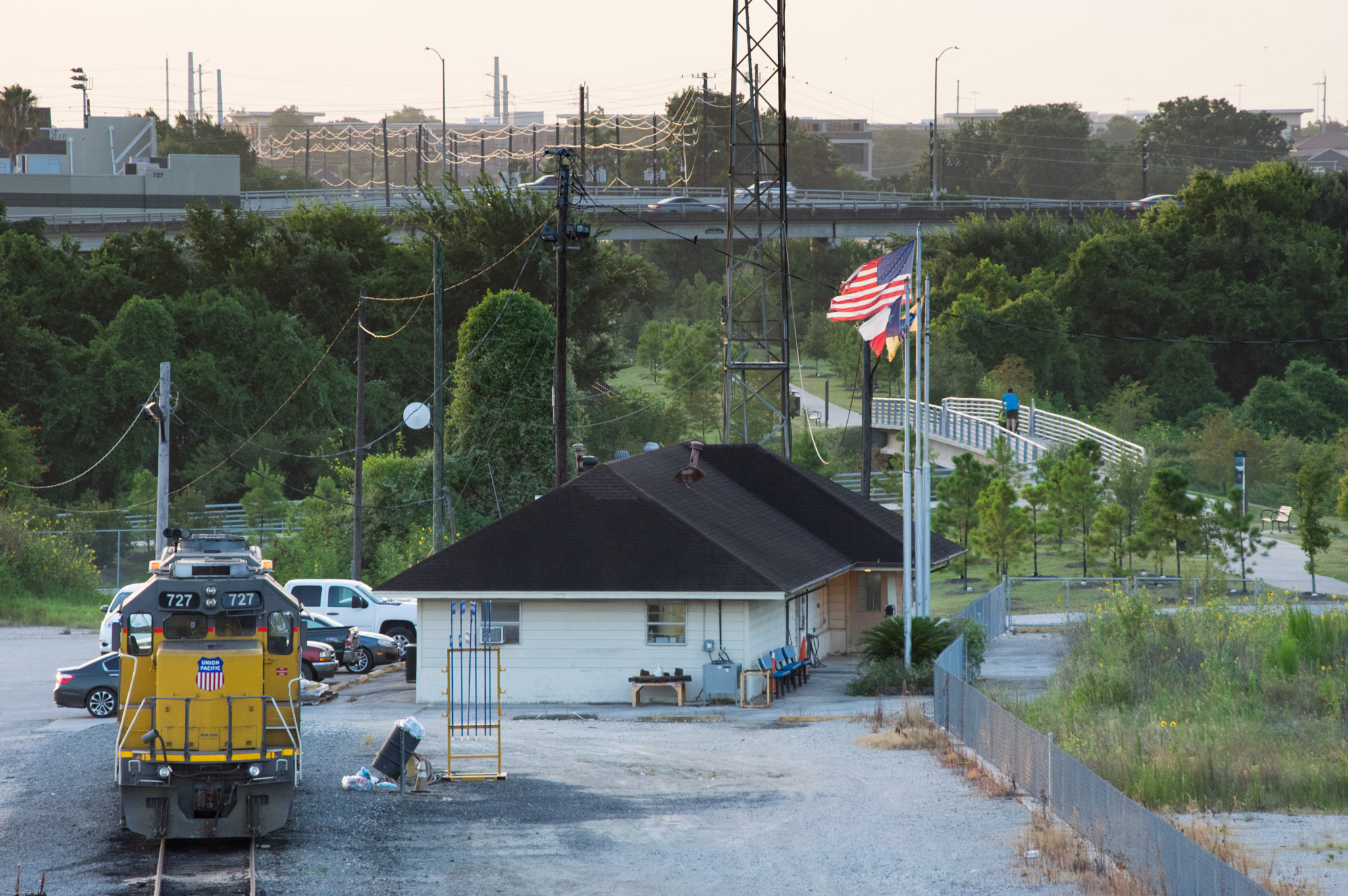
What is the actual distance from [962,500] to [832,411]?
41800mm

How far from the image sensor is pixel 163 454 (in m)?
35.9

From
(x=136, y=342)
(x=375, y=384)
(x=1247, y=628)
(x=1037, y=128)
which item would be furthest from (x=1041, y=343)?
(x=1037, y=128)

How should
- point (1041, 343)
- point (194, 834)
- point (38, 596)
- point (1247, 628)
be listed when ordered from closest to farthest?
point (194, 834)
point (1247, 628)
point (38, 596)
point (1041, 343)

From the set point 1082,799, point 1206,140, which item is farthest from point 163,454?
point 1206,140

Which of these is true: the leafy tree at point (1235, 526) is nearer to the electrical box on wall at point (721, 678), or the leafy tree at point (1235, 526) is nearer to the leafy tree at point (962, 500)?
the leafy tree at point (962, 500)

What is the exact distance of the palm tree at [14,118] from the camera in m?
122

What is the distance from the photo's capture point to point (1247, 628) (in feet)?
100

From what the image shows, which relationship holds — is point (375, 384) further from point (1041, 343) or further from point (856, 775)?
point (856, 775)

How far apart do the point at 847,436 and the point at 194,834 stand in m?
63.2

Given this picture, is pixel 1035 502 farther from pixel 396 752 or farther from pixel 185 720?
pixel 185 720

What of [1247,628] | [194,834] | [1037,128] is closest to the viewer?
[194,834]

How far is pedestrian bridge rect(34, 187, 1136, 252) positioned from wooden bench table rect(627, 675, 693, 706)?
Result: 6066cm

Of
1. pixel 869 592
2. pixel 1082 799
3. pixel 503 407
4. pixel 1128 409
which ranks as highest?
pixel 503 407

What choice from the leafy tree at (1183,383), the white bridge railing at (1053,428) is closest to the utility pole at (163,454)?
the white bridge railing at (1053,428)
